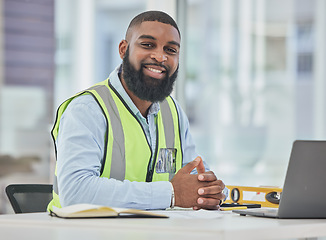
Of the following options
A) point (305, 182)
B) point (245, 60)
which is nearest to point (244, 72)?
point (245, 60)

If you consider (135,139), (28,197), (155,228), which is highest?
(135,139)

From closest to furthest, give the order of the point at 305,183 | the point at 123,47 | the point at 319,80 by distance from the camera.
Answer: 1. the point at 305,183
2. the point at 123,47
3. the point at 319,80

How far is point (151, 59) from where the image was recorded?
2.17 meters

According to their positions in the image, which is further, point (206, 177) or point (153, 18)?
point (153, 18)

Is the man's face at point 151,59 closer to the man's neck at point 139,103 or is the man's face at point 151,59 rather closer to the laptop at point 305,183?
the man's neck at point 139,103

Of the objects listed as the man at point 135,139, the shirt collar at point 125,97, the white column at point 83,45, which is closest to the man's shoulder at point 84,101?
the man at point 135,139

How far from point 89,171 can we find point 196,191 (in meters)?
0.33

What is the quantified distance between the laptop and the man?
0.36m

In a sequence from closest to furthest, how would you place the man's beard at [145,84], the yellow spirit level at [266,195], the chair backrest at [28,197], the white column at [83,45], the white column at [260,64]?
the yellow spirit level at [266,195] → the chair backrest at [28,197] → the man's beard at [145,84] → the white column at [260,64] → the white column at [83,45]

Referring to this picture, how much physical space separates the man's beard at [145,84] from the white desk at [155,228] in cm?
80

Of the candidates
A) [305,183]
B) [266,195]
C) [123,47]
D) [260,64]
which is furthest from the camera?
[260,64]

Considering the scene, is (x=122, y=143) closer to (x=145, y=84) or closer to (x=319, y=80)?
(x=145, y=84)

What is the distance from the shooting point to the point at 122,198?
5.57 ft

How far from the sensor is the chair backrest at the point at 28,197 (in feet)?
6.72
